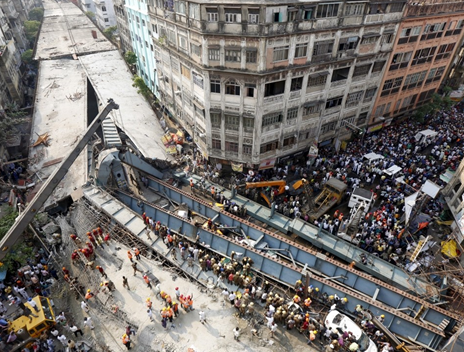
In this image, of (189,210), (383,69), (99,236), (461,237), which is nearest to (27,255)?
(99,236)

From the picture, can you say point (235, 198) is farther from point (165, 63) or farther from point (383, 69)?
point (383, 69)

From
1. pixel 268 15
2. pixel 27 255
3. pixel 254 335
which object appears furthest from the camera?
pixel 268 15

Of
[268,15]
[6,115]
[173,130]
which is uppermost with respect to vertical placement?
[268,15]

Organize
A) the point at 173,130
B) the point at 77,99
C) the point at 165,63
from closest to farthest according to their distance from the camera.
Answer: the point at 165,63 < the point at 173,130 < the point at 77,99

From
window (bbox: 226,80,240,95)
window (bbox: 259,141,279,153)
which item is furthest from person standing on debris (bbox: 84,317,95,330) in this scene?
window (bbox: 226,80,240,95)

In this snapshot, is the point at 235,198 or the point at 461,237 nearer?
the point at 461,237

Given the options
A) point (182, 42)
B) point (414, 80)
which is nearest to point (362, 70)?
point (414, 80)

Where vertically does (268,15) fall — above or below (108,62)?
above
